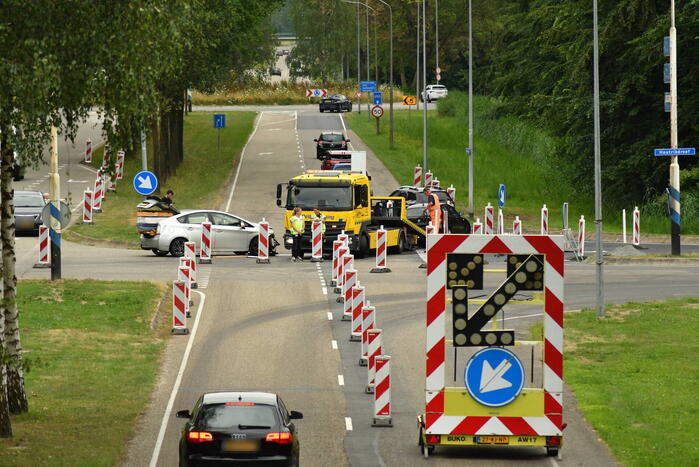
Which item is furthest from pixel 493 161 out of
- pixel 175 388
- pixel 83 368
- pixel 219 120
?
pixel 175 388

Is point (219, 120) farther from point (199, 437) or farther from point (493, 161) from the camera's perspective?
point (199, 437)

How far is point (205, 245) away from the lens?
36.8 meters

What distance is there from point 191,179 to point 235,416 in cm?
4868

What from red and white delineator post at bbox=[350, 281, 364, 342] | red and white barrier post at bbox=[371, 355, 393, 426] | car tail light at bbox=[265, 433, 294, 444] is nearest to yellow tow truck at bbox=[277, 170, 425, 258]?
red and white delineator post at bbox=[350, 281, 364, 342]

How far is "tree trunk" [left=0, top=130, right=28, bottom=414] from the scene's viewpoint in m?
17.3

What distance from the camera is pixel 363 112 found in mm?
100750

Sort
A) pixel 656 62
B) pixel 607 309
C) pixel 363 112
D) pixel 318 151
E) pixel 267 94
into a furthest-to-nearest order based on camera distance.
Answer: pixel 267 94
pixel 363 112
pixel 318 151
pixel 656 62
pixel 607 309

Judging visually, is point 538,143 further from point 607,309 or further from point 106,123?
point 106,123

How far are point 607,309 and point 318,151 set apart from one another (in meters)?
42.5

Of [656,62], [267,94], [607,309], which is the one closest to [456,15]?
[267,94]

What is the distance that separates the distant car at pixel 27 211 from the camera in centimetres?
4247

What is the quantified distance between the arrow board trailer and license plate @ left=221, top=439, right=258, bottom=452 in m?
2.56

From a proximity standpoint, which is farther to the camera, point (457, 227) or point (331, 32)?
point (331, 32)

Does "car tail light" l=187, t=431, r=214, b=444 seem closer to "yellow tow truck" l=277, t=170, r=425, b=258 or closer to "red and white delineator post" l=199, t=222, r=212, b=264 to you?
"red and white delineator post" l=199, t=222, r=212, b=264
